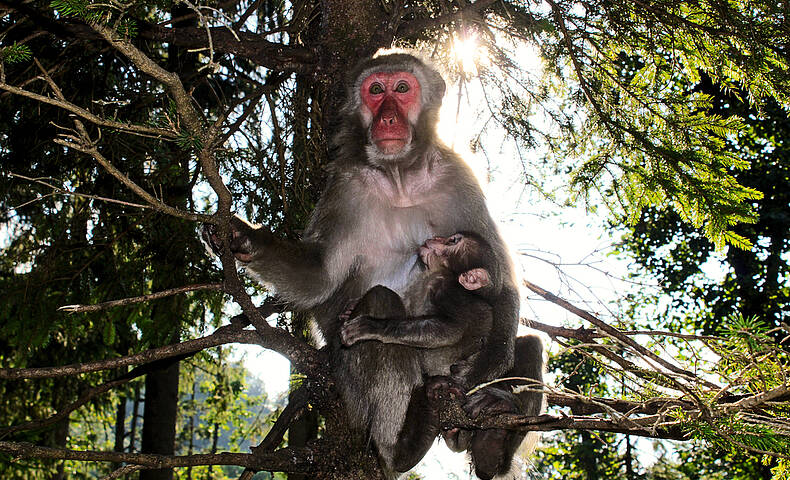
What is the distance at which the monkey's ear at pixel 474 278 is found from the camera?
357cm

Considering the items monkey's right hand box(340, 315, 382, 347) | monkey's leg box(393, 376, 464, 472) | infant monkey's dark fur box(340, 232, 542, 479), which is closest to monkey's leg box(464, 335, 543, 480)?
infant monkey's dark fur box(340, 232, 542, 479)

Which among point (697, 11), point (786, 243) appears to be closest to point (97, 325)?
point (697, 11)

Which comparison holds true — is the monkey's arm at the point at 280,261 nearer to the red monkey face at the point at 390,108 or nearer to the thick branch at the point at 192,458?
the red monkey face at the point at 390,108

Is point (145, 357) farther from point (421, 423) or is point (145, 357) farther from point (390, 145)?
point (390, 145)

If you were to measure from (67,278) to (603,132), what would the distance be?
154 inches

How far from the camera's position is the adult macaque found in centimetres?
371

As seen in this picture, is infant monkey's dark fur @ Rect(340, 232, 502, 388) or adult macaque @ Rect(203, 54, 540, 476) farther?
adult macaque @ Rect(203, 54, 540, 476)

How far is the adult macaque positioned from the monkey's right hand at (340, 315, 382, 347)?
0.76ft

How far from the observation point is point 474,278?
3.58 metres

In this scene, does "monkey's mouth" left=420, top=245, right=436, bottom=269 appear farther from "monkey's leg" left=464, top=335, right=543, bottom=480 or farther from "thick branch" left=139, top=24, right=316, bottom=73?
"thick branch" left=139, top=24, right=316, bottom=73

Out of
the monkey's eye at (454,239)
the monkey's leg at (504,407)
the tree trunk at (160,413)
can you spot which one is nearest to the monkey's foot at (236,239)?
the monkey's eye at (454,239)

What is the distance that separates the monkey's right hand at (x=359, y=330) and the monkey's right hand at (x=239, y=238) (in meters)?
0.67

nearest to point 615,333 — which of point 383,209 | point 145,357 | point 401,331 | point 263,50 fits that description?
point 401,331

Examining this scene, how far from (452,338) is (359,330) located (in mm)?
512
